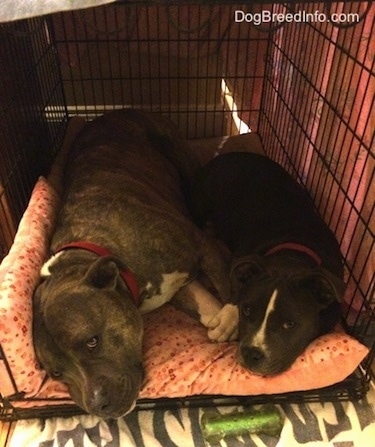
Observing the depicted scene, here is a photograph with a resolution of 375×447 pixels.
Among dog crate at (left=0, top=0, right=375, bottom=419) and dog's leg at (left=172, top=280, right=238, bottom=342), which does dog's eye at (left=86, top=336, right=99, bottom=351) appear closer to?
dog crate at (left=0, top=0, right=375, bottom=419)

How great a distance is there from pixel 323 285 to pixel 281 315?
8.3 inches

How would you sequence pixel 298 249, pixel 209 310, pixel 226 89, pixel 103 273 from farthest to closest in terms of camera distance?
pixel 226 89
pixel 209 310
pixel 298 249
pixel 103 273

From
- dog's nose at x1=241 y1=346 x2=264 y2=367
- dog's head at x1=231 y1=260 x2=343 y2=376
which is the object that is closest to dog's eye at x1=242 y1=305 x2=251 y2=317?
dog's head at x1=231 y1=260 x2=343 y2=376

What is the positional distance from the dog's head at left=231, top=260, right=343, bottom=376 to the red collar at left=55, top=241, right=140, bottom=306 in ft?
1.52

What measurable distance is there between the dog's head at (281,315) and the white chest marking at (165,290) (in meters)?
0.40

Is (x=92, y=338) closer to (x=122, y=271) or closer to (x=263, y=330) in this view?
(x=122, y=271)

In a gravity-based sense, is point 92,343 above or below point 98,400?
above

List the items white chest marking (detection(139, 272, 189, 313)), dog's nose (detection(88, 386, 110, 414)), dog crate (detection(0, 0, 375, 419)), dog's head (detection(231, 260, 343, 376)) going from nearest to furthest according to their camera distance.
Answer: dog's nose (detection(88, 386, 110, 414)) < dog's head (detection(231, 260, 343, 376)) < dog crate (detection(0, 0, 375, 419)) < white chest marking (detection(139, 272, 189, 313))

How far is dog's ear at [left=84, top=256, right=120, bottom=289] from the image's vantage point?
6.38 ft

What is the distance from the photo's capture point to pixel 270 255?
232 centimetres

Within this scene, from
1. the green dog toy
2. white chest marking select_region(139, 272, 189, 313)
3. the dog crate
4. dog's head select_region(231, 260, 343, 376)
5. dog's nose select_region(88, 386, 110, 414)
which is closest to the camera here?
dog's nose select_region(88, 386, 110, 414)

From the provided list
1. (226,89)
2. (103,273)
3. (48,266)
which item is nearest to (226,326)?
(103,273)

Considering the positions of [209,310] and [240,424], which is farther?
[209,310]

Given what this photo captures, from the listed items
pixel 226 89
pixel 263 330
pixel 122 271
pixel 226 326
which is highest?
pixel 122 271
